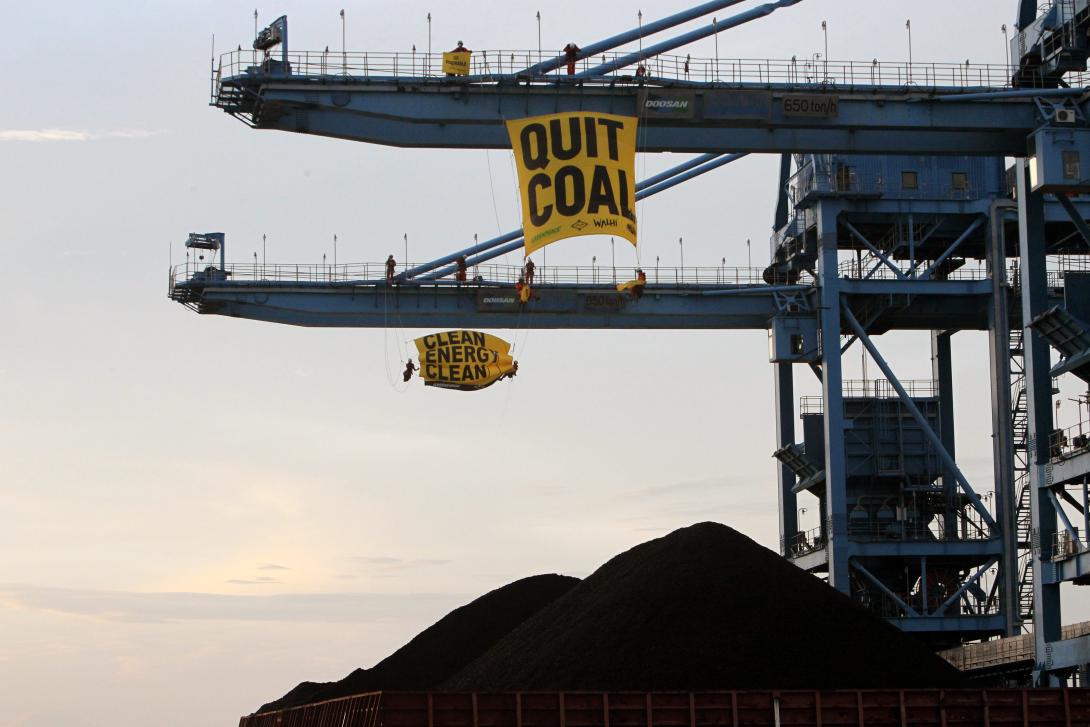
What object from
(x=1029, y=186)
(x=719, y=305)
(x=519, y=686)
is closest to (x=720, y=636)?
(x=519, y=686)

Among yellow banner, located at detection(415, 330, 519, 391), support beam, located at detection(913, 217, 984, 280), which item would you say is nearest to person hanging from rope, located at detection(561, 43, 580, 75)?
yellow banner, located at detection(415, 330, 519, 391)

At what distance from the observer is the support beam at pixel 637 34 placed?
124 ft

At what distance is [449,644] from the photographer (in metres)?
50.2

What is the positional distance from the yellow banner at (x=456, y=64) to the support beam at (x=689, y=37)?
100 inches

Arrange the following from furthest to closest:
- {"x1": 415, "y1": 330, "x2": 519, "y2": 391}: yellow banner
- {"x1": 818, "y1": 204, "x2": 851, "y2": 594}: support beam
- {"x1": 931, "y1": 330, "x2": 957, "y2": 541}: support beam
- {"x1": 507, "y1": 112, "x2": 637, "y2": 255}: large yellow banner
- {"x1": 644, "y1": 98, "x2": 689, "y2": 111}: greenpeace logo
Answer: {"x1": 931, "y1": 330, "x2": 957, "y2": 541}: support beam < {"x1": 818, "y1": 204, "x2": 851, "y2": 594}: support beam < {"x1": 415, "y1": 330, "x2": 519, "y2": 391}: yellow banner < {"x1": 644, "y1": 98, "x2": 689, "y2": 111}: greenpeace logo < {"x1": 507, "y1": 112, "x2": 637, "y2": 255}: large yellow banner

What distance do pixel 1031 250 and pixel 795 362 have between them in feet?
49.4

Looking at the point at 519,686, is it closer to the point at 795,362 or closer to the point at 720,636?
the point at 720,636

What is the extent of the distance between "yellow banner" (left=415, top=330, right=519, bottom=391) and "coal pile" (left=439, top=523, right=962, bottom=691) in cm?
803

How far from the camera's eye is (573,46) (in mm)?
37625

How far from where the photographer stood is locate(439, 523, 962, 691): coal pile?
117ft

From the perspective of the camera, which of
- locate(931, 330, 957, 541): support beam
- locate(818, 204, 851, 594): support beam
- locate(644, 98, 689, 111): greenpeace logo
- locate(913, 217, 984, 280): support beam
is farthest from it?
locate(931, 330, 957, 541): support beam

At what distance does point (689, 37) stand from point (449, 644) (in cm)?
2076

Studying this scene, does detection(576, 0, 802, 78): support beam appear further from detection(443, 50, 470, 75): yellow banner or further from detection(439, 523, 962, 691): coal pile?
detection(439, 523, 962, 691): coal pile

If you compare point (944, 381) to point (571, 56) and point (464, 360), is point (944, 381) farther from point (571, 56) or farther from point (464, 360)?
point (571, 56)
